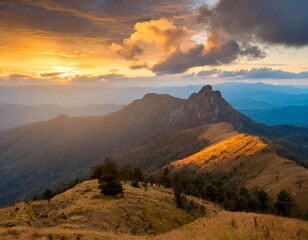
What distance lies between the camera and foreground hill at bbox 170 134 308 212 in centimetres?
6088

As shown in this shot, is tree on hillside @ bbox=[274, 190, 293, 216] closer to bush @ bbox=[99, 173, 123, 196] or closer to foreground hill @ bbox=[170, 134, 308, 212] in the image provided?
foreground hill @ bbox=[170, 134, 308, 212]

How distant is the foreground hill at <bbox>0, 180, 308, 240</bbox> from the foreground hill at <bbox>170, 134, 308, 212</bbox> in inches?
1620

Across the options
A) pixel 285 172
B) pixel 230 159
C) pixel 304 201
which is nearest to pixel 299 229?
pixel 304 201

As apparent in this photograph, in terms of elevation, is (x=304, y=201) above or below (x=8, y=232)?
below

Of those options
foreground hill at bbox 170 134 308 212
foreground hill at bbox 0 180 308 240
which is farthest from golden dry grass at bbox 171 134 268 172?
foreground hill at bbox 0 180 308 240

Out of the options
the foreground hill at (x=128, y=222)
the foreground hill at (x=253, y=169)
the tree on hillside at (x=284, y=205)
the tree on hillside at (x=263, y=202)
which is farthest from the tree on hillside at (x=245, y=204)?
the foreground hill at (x=128, y=222)

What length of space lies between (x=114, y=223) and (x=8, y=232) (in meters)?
10.3

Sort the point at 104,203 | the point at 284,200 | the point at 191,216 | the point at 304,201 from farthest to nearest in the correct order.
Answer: the point at 304,201, the point at 284,200, the point at 191,216, the point at 104,203

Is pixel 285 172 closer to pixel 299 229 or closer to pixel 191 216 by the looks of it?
pixel 191 216

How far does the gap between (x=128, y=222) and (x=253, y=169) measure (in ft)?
289

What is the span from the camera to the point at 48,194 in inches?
1891

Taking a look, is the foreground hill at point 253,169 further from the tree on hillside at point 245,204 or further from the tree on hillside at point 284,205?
the tree on hillside at point 245,204

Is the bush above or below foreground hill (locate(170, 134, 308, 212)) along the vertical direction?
above

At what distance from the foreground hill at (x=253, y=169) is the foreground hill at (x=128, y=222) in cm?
4114
